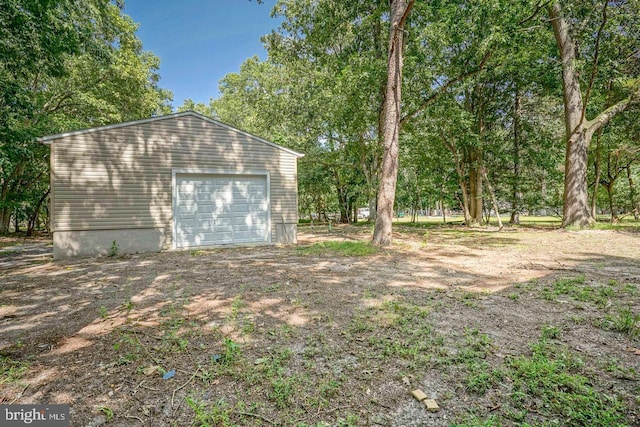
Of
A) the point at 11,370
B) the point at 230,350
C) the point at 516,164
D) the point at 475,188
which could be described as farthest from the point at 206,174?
the point at 516,164

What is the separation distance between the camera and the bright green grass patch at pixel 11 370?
6.57 ft

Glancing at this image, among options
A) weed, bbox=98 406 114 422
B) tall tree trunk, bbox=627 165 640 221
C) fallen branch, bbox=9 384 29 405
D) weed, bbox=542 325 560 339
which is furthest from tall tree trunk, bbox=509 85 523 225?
fallen branch, bbox=9 384 29 405

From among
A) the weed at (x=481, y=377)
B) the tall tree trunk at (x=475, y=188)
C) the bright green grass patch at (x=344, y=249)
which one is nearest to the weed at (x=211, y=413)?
the weed at (x=481, y=377)

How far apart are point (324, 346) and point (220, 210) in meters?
7.26

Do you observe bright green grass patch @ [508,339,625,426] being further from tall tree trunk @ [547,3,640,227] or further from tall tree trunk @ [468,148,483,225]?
tall tree trunk @ [468,148,483,225]

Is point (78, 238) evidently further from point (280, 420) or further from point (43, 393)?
point (280, 420)

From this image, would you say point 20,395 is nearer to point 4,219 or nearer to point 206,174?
point 206,174

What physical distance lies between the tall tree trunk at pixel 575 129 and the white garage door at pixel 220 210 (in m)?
11.1

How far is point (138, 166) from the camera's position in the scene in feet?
26.3

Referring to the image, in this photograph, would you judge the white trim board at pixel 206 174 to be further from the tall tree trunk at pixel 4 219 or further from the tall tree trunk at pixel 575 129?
the tall tree trunk at pixel 4 219

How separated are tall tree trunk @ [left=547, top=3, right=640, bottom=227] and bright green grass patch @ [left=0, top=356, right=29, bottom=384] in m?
14.4

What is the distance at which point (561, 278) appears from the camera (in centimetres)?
444

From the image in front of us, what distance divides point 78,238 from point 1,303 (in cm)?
410

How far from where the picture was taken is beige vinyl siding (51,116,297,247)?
735 centimetres
